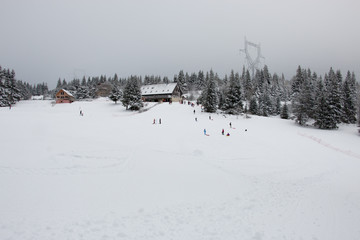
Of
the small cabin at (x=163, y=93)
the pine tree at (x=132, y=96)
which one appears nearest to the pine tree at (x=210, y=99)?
the pine tree at (x=132, y=96)

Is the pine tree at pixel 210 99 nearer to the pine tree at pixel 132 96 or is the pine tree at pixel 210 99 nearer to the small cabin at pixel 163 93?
the pine tree at pixel 132 96

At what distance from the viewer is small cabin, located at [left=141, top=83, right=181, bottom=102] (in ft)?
228

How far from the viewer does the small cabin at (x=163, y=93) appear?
6957 centimetres

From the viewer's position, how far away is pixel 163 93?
70562 millimetres

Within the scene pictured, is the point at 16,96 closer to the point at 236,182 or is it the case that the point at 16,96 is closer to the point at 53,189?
the point at 53,189

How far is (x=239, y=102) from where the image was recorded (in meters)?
46.0

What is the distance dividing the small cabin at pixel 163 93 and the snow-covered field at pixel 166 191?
50.8 m

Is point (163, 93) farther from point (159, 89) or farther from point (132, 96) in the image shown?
point (132, 96)

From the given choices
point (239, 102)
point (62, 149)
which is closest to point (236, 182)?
point (62, 149)

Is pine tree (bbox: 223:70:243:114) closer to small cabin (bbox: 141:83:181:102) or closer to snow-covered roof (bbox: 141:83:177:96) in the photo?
small cabin (bbox: 141:83:181:102)

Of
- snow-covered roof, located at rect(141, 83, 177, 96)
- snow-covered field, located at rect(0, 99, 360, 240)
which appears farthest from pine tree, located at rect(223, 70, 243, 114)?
snow-covered roof, located at rect(141, 83, 177, 96)

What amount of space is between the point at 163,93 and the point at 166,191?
203ft

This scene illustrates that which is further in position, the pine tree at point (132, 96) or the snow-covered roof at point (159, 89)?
the snow-covered roof at point (159, 89)

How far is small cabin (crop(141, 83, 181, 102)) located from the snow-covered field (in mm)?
50801
